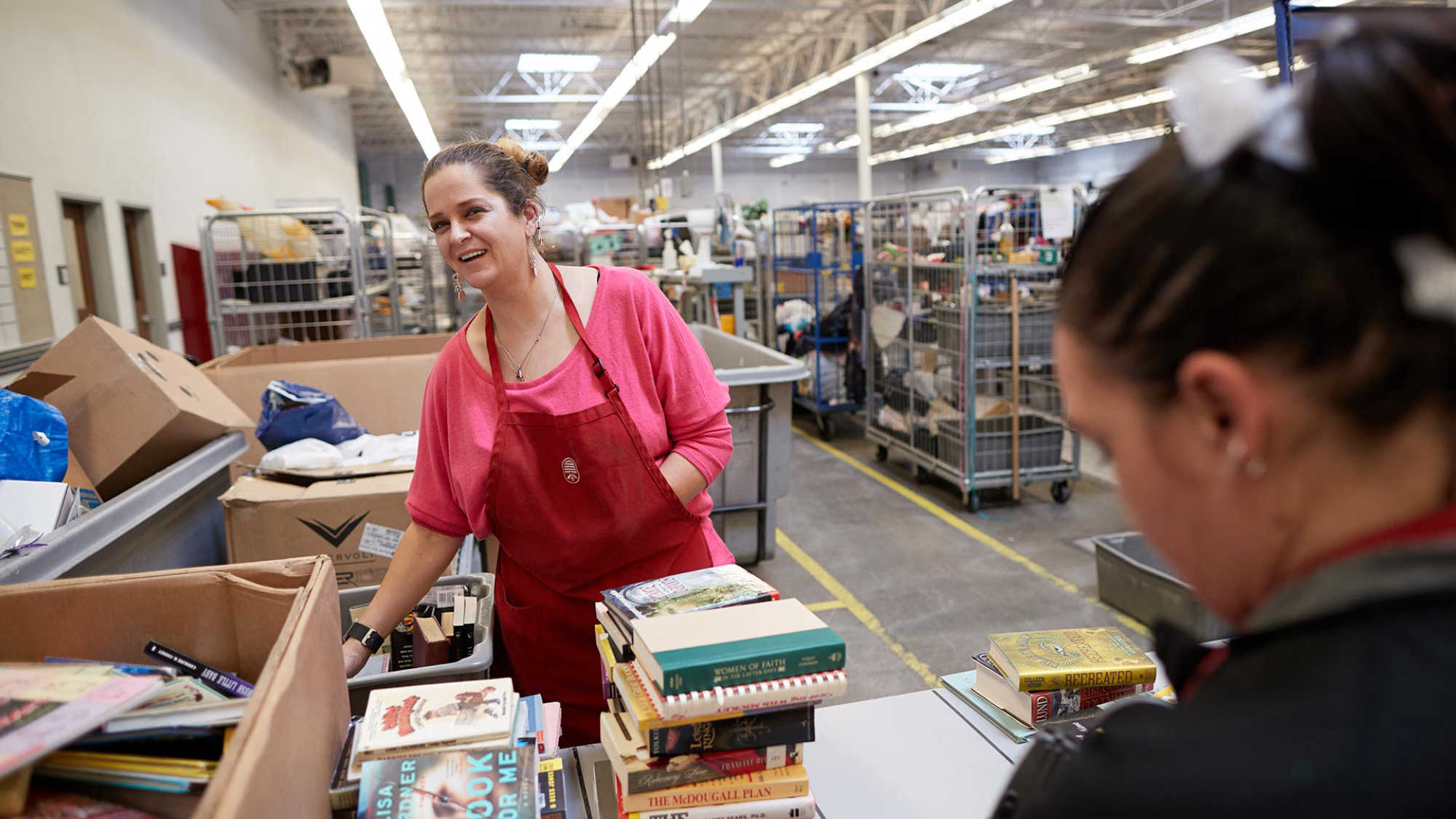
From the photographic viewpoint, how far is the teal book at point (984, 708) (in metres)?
1.55

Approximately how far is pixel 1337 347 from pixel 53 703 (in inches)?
44.2

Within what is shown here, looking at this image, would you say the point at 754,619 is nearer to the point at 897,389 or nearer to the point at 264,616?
the point at 264,616

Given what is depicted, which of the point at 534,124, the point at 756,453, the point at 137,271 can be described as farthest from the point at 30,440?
the point at 534,124

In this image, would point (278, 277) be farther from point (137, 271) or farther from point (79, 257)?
point (137, 271)

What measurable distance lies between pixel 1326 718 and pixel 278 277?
5.77 metres

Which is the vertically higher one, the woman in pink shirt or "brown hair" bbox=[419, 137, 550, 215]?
"brown hair" bbox=[419, 137, 550, 215]

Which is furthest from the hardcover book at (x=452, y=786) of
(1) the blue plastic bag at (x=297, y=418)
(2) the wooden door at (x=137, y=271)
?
(2) the wooden door at (x=137, y=271)

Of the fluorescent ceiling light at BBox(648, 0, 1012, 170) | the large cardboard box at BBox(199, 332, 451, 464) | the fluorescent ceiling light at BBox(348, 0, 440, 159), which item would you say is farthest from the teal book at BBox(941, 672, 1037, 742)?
the fluorescent ceiling light at BBox(648, 0, 1012, 170)

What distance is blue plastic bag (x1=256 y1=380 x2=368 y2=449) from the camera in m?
3.07

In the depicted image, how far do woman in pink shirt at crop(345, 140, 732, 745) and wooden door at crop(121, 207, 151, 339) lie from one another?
22.9 ft

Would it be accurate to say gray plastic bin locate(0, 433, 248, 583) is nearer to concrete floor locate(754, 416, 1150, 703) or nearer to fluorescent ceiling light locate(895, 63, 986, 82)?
concrete floor locate(754, 416, 1150, 703)

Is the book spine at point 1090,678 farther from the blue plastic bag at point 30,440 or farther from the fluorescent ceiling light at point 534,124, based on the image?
the fluorescent ceiling light at point 534,124

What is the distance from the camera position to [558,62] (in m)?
14.1

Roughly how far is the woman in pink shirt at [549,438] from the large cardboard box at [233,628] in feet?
1.67
